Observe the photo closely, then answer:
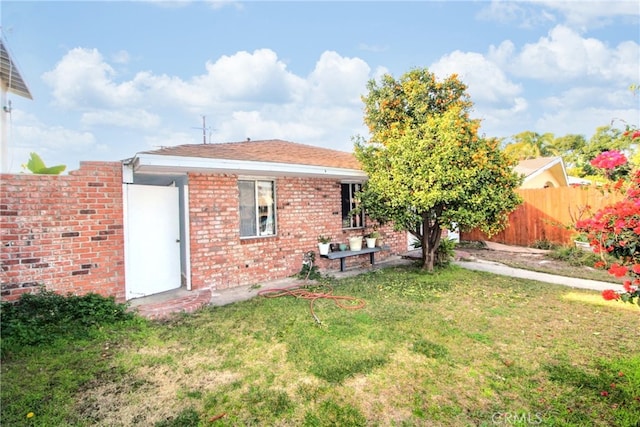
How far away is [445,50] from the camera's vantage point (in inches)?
400

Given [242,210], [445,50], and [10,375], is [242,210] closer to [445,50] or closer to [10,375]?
[10,375]

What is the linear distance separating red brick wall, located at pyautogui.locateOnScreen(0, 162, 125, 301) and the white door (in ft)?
0.83

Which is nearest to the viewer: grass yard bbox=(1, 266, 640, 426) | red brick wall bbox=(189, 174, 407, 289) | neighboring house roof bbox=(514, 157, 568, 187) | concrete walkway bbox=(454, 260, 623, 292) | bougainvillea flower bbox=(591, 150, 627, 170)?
grass yard bbox=(1, 266, 640, 426)

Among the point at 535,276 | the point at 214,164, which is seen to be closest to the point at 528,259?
the point at 535,276

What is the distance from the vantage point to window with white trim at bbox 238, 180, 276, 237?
24.8ft

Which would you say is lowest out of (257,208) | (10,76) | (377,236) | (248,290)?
(248,290)

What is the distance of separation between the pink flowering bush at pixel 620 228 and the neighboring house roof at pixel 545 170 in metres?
14.6

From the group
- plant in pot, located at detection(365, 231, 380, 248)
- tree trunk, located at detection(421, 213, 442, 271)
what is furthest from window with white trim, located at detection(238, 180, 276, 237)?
tree trunk, located at detection(421, 213, 442, 271)

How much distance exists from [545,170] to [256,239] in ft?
56.1

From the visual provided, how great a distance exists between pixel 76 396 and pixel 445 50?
1211cm

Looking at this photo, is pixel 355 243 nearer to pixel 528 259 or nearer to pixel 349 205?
pixel 349 205

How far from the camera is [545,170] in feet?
55.5

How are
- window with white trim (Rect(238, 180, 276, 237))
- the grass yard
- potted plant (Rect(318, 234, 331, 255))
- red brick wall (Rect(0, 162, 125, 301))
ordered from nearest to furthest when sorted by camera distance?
the grass yard
red brick wall (Rect(0, 162, 125, 301))
window with white trim (Rect(238, 180, 276, 237))
potted plant (Rect(318, 234, 331, 255))

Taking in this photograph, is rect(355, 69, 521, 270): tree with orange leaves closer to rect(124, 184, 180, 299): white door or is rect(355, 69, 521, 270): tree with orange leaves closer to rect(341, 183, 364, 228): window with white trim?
rect(341, 183, 364, 228): window with white trim
